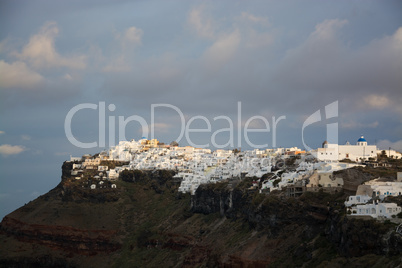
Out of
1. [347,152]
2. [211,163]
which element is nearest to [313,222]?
[347,152]

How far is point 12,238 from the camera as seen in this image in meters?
115

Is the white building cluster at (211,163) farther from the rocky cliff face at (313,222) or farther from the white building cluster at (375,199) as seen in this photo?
the white building cluster at (375,199)

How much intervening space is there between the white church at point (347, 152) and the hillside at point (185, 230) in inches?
494

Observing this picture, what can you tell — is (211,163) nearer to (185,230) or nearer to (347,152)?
(185,230)

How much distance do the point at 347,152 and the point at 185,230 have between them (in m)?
28.3

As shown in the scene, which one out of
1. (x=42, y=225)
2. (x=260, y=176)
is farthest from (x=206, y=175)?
(x=42, y=225)

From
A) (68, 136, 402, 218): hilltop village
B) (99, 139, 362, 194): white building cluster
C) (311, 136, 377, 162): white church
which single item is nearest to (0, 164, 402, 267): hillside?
(68, 136, 402, 218): hilltop village

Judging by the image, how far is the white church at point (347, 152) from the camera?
93.9m

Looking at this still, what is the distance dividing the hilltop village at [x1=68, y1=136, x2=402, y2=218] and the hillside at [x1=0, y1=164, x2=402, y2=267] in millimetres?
2244

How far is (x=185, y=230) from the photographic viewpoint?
322ft

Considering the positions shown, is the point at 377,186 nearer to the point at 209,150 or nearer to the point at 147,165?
the point at 147,165

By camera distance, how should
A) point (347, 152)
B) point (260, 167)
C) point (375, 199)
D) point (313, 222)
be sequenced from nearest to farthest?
point (375, 199) < point (313, 222) < point (347, 152) < point (260, 167)

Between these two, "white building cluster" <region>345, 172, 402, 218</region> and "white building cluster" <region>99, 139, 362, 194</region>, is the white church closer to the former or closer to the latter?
"white building cluster" <region>99, 139, 362, 194</region>

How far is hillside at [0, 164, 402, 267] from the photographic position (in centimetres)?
5953
